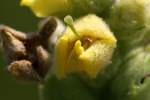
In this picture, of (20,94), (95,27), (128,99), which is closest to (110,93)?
(128,99)

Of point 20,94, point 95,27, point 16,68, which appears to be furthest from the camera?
point 20,94

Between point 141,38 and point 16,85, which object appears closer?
point 141,38

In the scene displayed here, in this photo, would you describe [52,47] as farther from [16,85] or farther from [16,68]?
[16,85]

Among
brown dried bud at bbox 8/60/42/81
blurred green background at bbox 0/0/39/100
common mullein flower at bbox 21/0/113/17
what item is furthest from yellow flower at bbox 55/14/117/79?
blurred green background at bbox 0/0/39/100

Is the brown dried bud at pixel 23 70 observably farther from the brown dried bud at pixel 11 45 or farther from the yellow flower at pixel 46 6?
the yellow flower at pixel 46 6

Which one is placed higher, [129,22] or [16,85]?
[16,85]

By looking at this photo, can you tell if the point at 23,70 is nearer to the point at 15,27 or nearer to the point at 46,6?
the point at 46,6

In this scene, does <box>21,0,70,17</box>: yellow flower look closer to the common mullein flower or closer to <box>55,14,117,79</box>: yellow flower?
the common mullein flower
